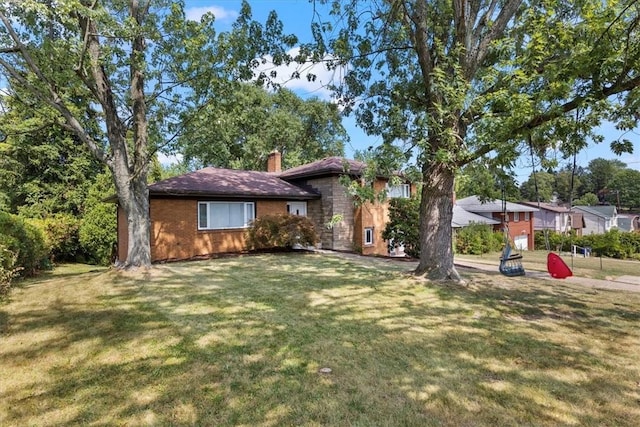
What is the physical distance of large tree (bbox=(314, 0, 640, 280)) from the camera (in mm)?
6355

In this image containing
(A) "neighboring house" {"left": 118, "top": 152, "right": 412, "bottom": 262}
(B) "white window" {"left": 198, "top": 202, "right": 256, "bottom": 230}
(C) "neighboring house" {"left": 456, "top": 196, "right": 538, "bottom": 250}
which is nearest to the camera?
(A) "neighboring house" {"left": 118, "top": 152, "right": 412, "bottom": 262}

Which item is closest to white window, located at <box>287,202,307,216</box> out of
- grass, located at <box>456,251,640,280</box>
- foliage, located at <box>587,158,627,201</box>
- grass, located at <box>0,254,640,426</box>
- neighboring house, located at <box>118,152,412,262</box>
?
neighboring house, located at <box>118,152,412,262</box>

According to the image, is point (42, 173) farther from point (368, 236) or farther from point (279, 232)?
point (368, 236)

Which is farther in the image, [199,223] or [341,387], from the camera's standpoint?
[199,223]

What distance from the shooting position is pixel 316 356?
4613 millimetres

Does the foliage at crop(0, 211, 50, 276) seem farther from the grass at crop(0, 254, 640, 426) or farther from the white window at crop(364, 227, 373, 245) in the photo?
the white window at crop(364, 227, 373, 245)

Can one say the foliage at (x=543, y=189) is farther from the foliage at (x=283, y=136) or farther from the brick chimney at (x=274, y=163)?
the brick chimney at (x=274, y=163)

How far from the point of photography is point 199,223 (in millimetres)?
14766

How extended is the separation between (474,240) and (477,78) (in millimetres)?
18241

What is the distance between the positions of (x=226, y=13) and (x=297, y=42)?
9.16 ft

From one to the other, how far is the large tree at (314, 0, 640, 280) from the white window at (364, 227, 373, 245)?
7.97 metres

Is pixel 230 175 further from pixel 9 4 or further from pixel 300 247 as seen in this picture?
pixel 9 4

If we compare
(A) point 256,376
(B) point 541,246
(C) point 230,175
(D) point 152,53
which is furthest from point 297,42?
(B) point 541,246

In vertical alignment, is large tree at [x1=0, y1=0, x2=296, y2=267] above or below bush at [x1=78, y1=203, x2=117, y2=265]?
above
